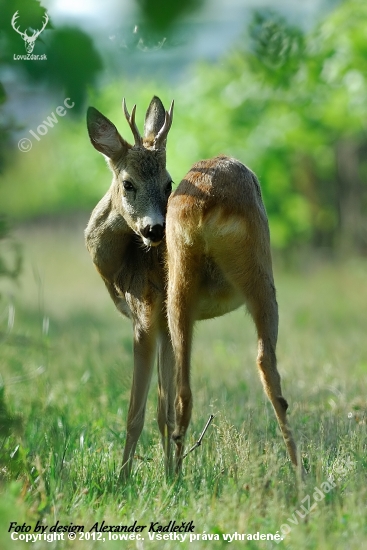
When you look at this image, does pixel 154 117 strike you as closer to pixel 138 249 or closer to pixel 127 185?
pixel 127 185

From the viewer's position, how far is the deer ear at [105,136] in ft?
18.4

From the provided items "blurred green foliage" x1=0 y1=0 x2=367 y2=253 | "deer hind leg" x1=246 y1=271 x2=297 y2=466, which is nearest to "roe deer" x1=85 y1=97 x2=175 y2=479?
"blurred green foliage" x1=0 y1=0 x2=367 y2=253

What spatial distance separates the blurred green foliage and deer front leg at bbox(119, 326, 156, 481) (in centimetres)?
141

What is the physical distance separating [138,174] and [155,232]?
531 mm

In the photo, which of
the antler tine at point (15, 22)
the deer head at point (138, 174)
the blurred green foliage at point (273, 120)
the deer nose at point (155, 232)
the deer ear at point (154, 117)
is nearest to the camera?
the antler tine at point (15, 22)

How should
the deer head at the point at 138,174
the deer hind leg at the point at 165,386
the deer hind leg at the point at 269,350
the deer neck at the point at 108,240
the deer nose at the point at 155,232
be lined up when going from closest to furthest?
the deer hind leg at the point at 269,350 < the deer nose at the point at 155,232 < the deer head at the point at 138,174 < the deer hind leg at the point at 165,386 < the deer neck at the point at 108,240

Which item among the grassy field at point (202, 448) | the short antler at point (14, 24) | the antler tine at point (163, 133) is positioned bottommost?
the grassy field at point (202, 448)

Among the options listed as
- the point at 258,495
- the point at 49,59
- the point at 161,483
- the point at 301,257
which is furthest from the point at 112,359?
the point at 301,257

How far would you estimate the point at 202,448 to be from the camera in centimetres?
520

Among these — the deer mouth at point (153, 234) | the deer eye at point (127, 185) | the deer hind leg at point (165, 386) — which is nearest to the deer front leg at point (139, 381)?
the deer hind leg at point (165, 386)

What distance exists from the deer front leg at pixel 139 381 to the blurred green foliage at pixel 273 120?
1.41 meters

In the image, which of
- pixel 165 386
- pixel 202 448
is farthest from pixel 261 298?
pixel 165 386

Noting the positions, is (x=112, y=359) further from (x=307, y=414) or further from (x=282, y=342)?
(x=307, y=414)

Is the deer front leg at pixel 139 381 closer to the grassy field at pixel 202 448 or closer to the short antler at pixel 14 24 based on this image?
the grassy field at pixel 202 448
